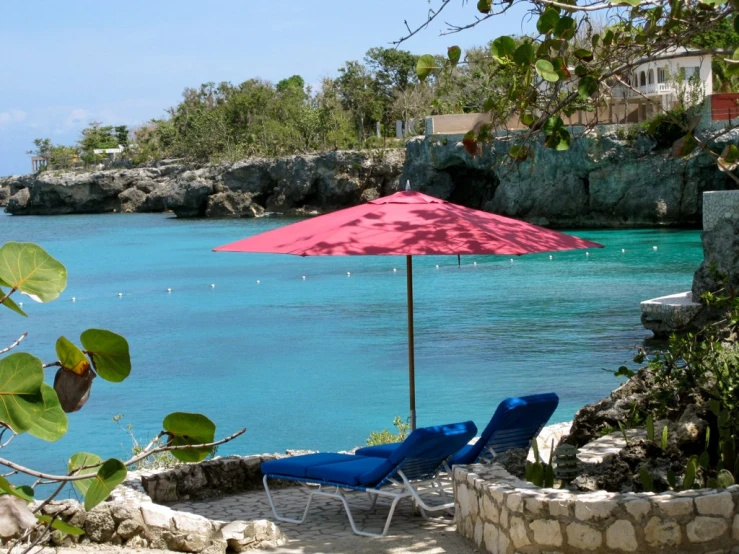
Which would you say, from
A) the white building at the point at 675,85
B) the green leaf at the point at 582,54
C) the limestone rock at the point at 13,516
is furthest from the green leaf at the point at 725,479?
the white building at the point at 675,85

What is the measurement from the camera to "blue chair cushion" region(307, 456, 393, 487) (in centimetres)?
502

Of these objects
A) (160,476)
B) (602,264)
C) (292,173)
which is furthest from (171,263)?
(160,476)

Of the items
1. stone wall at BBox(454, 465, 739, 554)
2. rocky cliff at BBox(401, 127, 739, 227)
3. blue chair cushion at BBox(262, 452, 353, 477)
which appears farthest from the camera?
rocky cliff at BBox(401, 127, 739, 227)

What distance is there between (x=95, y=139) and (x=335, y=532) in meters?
93.1

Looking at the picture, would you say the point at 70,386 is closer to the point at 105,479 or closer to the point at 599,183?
the point at 105,479

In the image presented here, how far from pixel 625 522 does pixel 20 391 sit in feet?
11.3

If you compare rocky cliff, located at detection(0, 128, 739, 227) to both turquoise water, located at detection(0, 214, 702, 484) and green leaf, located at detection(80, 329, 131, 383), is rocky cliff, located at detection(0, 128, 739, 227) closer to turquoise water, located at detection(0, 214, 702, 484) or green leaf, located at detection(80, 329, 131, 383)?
turquoise water, located at detection(0, 214, 702, 484)

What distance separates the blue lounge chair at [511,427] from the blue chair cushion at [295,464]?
73 cm

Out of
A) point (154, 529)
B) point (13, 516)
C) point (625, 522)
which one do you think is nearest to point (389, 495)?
point (154, 529)

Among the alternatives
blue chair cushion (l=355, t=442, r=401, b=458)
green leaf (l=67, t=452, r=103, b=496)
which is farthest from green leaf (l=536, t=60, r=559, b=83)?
green leaf (l=67, t=452, r=103, b=496)

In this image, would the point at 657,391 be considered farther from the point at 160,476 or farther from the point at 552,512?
the point at 160,476

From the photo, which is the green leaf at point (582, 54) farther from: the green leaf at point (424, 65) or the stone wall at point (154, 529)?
the stone wall at point (154, 529)

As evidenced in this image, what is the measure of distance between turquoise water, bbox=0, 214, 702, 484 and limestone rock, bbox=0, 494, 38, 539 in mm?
8257

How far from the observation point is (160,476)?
6.04 metres
